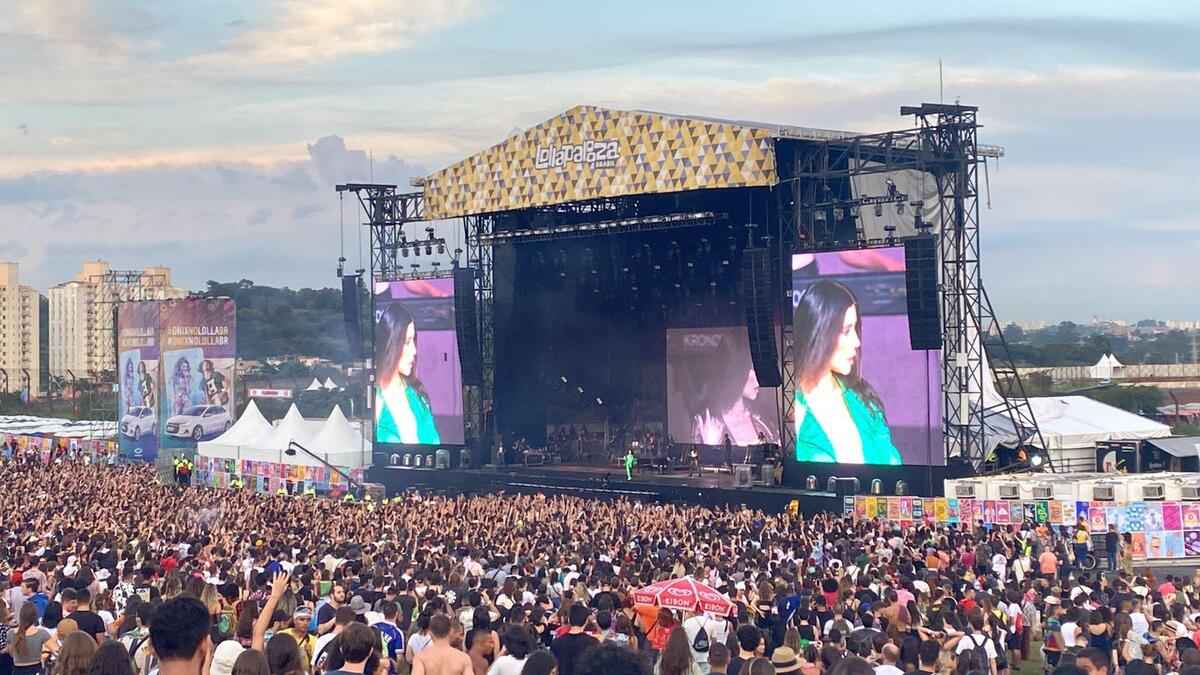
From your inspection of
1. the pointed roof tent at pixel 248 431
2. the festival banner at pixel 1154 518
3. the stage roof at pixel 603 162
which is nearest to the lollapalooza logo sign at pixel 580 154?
the stage roof at pixel 603 162

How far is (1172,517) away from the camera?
22688 mm

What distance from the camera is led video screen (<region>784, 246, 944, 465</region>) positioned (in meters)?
28.6

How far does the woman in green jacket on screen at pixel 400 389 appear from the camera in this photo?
38.7 metres

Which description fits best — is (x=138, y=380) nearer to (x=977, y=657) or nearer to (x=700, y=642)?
(x=700, y=642)

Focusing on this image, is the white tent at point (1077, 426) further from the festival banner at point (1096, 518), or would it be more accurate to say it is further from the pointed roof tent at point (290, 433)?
the pointed roof tent at point (290, 433)

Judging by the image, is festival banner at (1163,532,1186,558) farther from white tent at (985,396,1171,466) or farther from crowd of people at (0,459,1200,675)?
white tent at (985,396,1171,466)

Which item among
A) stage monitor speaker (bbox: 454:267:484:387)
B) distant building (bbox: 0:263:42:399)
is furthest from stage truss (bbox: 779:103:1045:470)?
distant building (bbox: 0:263:42:399)

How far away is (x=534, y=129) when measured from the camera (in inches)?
1428

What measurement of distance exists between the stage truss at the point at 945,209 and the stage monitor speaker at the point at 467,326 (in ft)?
30.1

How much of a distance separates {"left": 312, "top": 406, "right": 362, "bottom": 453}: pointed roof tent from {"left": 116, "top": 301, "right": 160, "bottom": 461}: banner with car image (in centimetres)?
790

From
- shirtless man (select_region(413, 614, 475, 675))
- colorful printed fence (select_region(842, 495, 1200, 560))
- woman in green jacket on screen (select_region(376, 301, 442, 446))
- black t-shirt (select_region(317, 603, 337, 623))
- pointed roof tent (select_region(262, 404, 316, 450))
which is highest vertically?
woman in green jacket on screen (select_region(376, 301, 442, 446))

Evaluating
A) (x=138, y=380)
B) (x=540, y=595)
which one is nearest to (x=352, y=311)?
(x=138, y=380)

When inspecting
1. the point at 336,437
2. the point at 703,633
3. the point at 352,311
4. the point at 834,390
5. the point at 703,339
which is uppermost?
the point at 352,311

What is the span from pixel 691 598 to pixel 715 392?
2668cm
